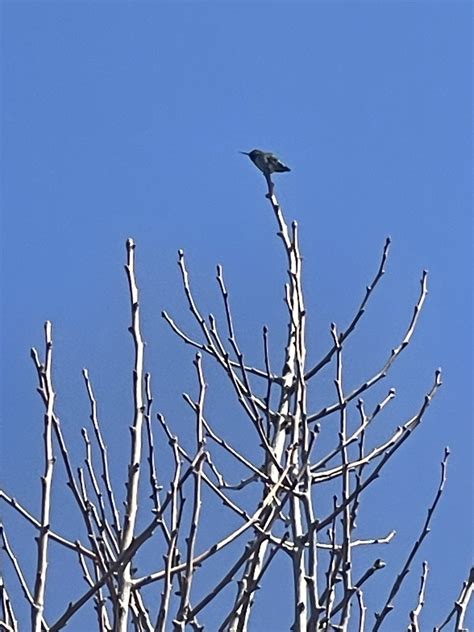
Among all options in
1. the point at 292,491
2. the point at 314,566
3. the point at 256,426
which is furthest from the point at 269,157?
the point at 314,566

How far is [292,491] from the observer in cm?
298

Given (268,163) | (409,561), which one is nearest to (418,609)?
(409,561)

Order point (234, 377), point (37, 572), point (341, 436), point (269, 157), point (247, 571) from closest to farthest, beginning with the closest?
1. point (37, 572)
2. point (247, 571)
3. point (341, 436)
4. point (234, 377)
5. point (269, 157)

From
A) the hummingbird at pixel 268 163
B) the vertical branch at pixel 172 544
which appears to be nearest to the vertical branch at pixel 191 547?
the vertical branch at pixel 172 544

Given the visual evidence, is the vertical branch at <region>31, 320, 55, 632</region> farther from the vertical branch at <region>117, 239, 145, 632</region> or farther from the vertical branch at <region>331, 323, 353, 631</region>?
the vertical branch at <region>331, 323, 353, 631</region>

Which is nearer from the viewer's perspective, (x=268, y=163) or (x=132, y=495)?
(x=132, y=495)

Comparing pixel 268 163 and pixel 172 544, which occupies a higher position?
pixel 268 163

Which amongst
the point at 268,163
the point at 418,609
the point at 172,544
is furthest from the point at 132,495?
the point at 268,163

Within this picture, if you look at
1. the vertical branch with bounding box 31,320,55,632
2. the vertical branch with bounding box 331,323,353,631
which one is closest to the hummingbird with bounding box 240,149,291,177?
the vertical branch with bounding box 331,323,353,631

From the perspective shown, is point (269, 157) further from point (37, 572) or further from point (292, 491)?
point (37, 572)

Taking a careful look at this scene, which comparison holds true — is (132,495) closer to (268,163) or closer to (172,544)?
(172,544)

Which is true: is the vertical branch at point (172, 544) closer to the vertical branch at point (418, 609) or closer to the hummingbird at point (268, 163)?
the vertical branch at point (418, 609)

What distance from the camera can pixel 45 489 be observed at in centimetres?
262

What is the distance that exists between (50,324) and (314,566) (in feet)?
2.86
